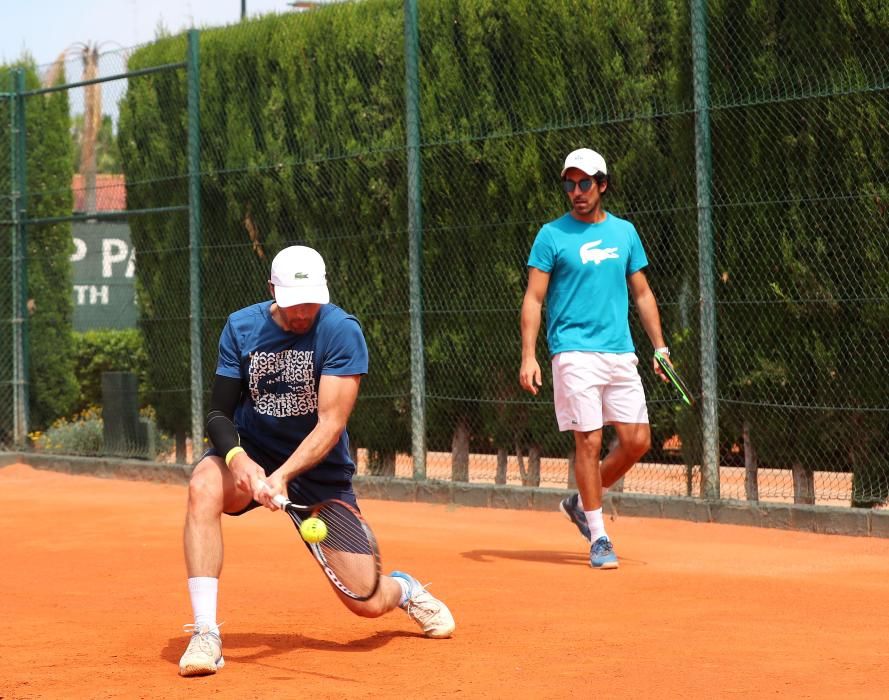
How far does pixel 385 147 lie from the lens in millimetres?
12758

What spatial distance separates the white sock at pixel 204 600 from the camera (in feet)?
19.2

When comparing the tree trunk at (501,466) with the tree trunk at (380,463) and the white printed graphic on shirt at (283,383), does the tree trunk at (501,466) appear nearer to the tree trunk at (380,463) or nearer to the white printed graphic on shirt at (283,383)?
the tree trunk at (380,463)

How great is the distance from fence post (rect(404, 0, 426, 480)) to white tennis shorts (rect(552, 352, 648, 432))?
371 cm

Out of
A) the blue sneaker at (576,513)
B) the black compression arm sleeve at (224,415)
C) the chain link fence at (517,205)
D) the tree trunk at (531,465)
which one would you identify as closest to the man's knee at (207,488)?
the black compression arm sleeve at (224,415)

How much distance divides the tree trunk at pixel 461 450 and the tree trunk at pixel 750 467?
250cm

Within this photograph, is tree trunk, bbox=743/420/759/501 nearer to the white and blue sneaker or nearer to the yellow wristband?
the white and blue sneaker

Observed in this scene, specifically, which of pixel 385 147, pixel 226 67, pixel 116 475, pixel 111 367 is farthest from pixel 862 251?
pixel 111 367

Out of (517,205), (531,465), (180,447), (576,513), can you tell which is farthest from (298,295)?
(180,447)

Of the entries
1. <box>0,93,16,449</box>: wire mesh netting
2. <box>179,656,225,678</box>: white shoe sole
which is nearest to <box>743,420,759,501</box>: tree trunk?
<box>179,656,225,678</box>: white shoe sole

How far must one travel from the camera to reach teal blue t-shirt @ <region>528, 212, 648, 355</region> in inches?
341

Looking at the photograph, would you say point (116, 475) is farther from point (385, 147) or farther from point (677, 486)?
point (677, 486)

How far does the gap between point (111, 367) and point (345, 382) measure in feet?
51.9

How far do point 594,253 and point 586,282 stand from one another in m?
0.16

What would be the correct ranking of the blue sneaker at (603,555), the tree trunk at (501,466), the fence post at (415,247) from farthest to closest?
1. the fence post at (415,247)
2. the tree trunk at (501,466)
3. the blue sneaker at (603,555)
